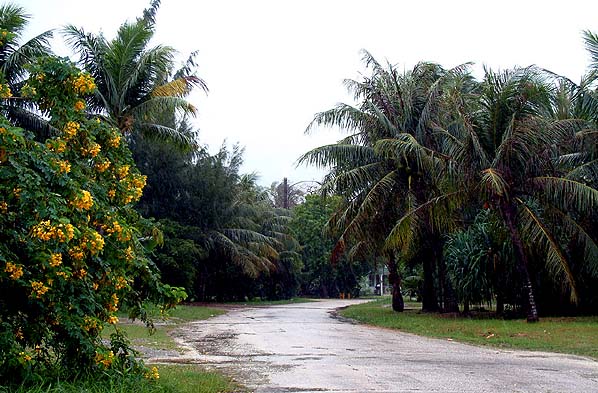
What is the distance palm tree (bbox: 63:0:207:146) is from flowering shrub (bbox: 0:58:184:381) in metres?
12.6

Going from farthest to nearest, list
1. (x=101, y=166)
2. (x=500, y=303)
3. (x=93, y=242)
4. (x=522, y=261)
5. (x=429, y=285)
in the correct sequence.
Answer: (x=429, y=285) < (x=500, y=303) < (x=522, y=261) < (x=101, y=166) < (x=93, y=242)

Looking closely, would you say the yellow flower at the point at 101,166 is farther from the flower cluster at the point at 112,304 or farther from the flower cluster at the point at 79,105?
the flower cluster at the point at 112,304

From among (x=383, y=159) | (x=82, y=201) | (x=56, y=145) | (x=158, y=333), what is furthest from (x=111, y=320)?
(x=383, y=159)

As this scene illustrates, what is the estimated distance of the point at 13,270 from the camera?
21.1 feet

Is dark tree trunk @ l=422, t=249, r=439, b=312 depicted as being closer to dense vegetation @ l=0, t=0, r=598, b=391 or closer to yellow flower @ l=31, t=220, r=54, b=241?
dense vegetation @ l=0, t=0, r=598, b=391

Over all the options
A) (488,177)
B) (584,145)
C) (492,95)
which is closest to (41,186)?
(488,177)

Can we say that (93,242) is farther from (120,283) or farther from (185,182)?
(185,182)

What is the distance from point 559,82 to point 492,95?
289cm

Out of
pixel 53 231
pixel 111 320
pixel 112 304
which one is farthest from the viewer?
pixel 112 304

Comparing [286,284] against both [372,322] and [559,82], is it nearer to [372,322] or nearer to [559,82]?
[372,322]

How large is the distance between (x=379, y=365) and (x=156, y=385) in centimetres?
477

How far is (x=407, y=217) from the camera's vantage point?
22.2 m

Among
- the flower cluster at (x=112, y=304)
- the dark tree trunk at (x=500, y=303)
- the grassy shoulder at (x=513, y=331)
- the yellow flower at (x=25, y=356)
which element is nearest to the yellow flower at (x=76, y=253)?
the flower cluster at (x=112, y=304)

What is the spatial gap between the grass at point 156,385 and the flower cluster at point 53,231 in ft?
5.00
